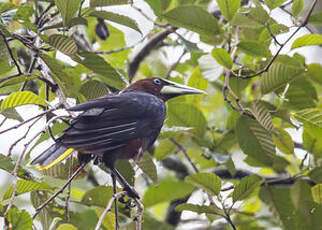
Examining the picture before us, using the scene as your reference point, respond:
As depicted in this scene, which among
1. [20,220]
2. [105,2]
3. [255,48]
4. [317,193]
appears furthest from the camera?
[255,48]

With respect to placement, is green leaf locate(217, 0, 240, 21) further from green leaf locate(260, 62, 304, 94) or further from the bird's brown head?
the bird's brown head

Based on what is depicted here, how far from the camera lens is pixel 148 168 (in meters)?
2.57

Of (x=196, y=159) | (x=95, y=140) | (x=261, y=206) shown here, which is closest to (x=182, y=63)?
(x=196, y=159)

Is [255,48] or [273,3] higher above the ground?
[273,3]

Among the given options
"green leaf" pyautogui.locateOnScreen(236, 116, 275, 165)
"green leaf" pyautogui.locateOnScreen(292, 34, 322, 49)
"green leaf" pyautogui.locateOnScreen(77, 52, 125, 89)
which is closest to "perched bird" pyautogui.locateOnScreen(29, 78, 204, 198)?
"green leaf" pyautogui.locateOnScreen(77, 52, 125, 89)

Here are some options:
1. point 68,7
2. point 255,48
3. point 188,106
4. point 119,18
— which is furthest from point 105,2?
point 188,106

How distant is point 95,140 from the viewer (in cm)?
218

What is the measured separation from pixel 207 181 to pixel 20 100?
0.86 m

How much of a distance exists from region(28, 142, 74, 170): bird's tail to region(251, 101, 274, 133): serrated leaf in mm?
972

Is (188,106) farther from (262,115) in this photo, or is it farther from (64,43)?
(64,43)

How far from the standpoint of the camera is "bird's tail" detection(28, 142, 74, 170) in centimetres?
210

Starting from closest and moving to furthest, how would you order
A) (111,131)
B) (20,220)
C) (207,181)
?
(20,220)
(111,131)
(207,181)

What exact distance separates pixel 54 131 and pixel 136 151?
0.43 m

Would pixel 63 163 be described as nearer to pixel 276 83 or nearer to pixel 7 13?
pixel 7 13
